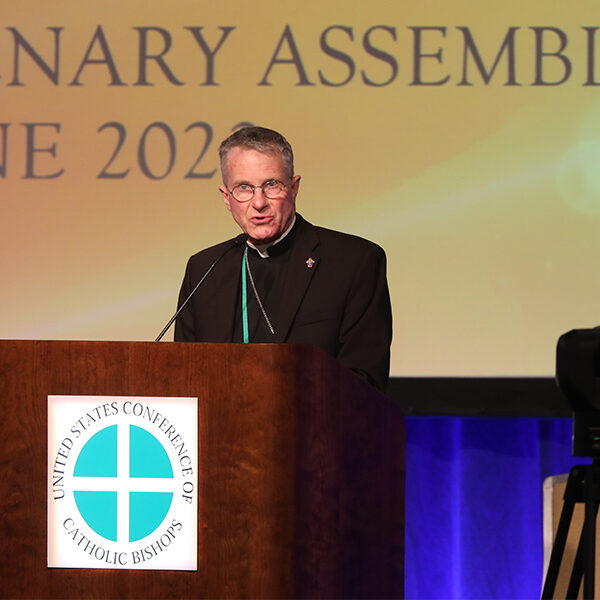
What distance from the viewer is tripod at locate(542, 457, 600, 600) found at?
75.2 inches

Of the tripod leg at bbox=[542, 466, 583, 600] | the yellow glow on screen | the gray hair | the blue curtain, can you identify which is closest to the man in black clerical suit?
the gray hair

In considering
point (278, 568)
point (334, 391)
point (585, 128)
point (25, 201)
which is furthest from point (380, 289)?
point (25, 201)

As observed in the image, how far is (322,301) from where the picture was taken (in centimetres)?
266

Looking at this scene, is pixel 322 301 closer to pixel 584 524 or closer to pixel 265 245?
pixel 265 245

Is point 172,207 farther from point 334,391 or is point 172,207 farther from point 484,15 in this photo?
point 334,391

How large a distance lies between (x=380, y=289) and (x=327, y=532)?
1093 millimetres

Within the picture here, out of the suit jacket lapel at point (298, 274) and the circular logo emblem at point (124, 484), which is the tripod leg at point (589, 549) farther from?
the suit jacket lapel at point (298, 274)

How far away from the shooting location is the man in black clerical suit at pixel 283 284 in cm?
261

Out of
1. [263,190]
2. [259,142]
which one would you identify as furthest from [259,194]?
[259,142]

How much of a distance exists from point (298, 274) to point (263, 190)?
22cm

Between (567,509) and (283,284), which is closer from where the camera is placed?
(567,509)

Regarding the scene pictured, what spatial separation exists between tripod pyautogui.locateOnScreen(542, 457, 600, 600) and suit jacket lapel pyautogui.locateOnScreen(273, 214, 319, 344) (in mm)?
776

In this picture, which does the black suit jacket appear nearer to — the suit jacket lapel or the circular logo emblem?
the suit jacket lapel

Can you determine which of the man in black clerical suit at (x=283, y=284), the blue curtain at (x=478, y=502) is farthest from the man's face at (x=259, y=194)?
the blue curtain at (x=478, y=502)
